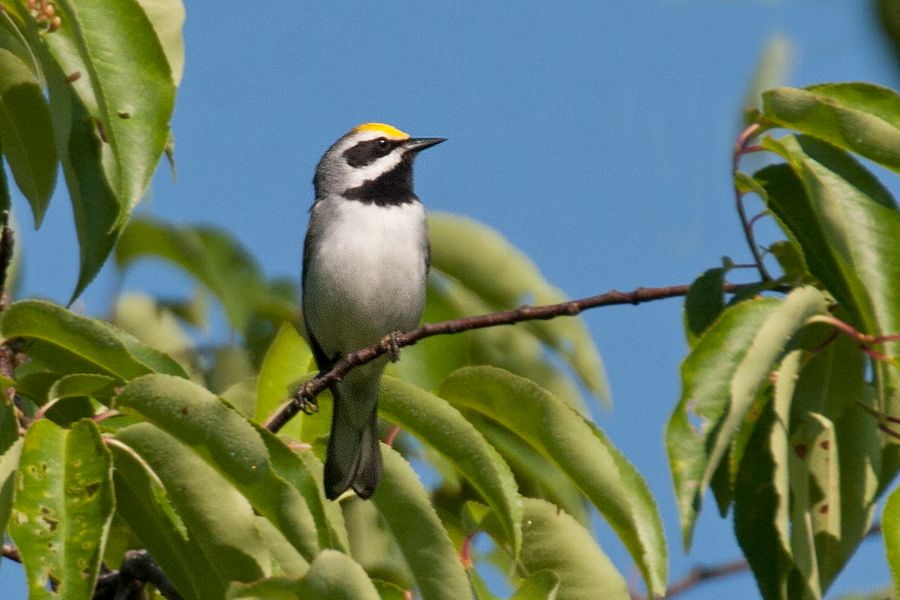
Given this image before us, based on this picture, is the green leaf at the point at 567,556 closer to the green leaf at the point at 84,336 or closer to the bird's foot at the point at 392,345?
the bird's foot at the point at 392,345

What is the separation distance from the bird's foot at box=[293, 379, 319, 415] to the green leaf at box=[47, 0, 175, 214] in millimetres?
598

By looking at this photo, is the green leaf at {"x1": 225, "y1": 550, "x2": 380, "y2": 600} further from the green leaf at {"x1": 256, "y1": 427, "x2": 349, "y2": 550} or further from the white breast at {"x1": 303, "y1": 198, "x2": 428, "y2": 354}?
the white breast at {"x1": 303, "y1": 198, "x2": 428, "y2": 354}

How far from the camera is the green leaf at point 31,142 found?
2529 mm

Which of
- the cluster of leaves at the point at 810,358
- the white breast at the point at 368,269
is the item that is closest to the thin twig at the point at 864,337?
the cluster of leaves at the point at 810,358

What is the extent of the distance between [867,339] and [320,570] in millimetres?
1079

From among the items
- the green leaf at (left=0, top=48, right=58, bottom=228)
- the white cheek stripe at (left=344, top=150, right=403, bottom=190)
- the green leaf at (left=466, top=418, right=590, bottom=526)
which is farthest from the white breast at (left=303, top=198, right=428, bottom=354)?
the green leaf at (left=0, top=48, right=58, bottom=228)

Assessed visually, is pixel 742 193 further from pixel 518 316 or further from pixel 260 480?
pixel 260 480

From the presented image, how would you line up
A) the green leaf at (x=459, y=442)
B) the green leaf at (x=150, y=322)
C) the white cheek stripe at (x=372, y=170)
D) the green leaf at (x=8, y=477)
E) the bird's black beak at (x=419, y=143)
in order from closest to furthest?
the green leaf at (x=8, y=477), the green leaf at (x=459, y=442), the green leaf at (x=150, y=322), the white cheek stripe at (x=372, y=170), the bird's black beak at (x=419, y=143)

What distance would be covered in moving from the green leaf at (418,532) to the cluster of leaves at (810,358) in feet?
1.51

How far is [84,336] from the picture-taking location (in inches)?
89.7

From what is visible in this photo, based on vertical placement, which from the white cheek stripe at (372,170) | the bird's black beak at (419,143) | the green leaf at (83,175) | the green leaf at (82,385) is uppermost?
the green leaf at (83,175)

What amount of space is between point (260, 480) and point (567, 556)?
2.31 ft

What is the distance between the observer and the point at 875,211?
237 centimetres

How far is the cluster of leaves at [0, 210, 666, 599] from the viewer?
1.93m
